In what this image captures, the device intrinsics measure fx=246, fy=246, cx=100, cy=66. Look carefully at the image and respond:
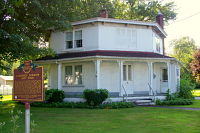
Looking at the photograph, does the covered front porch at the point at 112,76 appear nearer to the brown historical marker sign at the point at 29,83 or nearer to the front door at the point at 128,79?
the front door at the point at 128,79

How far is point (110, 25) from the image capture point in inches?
823

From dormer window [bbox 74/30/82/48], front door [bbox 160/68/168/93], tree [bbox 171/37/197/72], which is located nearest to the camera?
dormer window [bbox 74/30/82/48]

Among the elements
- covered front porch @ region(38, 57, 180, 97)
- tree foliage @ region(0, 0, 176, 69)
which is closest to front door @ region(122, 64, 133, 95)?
covered front porch @ region(38, 57, 180, 97)

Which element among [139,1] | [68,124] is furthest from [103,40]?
[139,1]

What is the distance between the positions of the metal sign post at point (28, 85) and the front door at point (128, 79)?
14.4 m

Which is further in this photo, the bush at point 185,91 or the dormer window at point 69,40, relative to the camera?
the dormer window at point 69,40

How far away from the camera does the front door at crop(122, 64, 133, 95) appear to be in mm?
20848

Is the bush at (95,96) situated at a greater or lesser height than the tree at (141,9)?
lesser

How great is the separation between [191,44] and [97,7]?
58720 mm

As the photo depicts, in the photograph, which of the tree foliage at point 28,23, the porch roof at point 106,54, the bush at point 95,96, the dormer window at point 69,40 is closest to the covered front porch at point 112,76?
the porch roof at point 106,54

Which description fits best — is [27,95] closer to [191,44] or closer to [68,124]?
[68,124]

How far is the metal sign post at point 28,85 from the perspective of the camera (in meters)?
6.46

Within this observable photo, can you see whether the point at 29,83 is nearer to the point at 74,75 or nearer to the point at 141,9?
the point at 74,75

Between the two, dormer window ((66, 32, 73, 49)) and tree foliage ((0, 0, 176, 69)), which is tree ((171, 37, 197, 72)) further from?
tree foliage ((0, 0, 176, 69))
